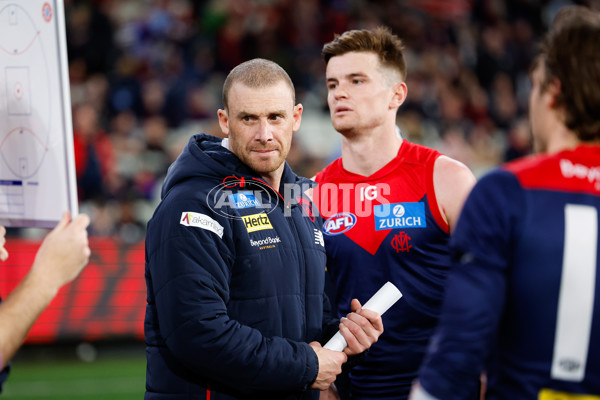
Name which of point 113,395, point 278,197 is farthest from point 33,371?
point 278,197

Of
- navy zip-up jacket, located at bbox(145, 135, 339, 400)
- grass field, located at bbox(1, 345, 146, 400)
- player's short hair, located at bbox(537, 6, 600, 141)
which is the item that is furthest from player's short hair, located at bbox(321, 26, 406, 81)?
grass field, located at bbox(1, 345, 146, 400)

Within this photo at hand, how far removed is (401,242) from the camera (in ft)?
13.3

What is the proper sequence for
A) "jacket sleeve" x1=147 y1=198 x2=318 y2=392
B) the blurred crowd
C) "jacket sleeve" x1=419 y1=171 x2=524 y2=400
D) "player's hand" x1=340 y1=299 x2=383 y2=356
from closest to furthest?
1. "jacket sleeve" x1=419 y1=171 x2=524 y2=400
2. "jacket sleeve" x1=147 y1=198 x2=318 y2=392
3. "player's hand" x1=340 y1=299 x2=383 y2=356
4. the blurred crowd

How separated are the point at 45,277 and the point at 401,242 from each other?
2052 millimetres

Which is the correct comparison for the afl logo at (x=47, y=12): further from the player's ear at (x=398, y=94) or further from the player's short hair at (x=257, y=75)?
the player's ear at (x=398, y=94)

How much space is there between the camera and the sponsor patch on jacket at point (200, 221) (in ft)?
10.5

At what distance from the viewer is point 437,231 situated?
159 inches

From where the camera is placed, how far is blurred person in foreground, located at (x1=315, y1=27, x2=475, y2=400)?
3998 millimetres

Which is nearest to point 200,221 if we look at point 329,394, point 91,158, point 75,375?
point 329,394

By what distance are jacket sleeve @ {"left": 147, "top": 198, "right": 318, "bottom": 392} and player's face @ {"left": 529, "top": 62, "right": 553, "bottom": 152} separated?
1378 millimetres

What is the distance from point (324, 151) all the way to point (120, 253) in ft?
14.4

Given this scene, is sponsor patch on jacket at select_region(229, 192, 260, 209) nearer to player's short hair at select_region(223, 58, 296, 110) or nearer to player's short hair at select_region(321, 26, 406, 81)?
player's short hair at select_region(223, 58, 296, 110)

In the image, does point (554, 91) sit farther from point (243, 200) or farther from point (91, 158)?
point (91, 158)

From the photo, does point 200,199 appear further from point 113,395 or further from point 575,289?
point 113,395
